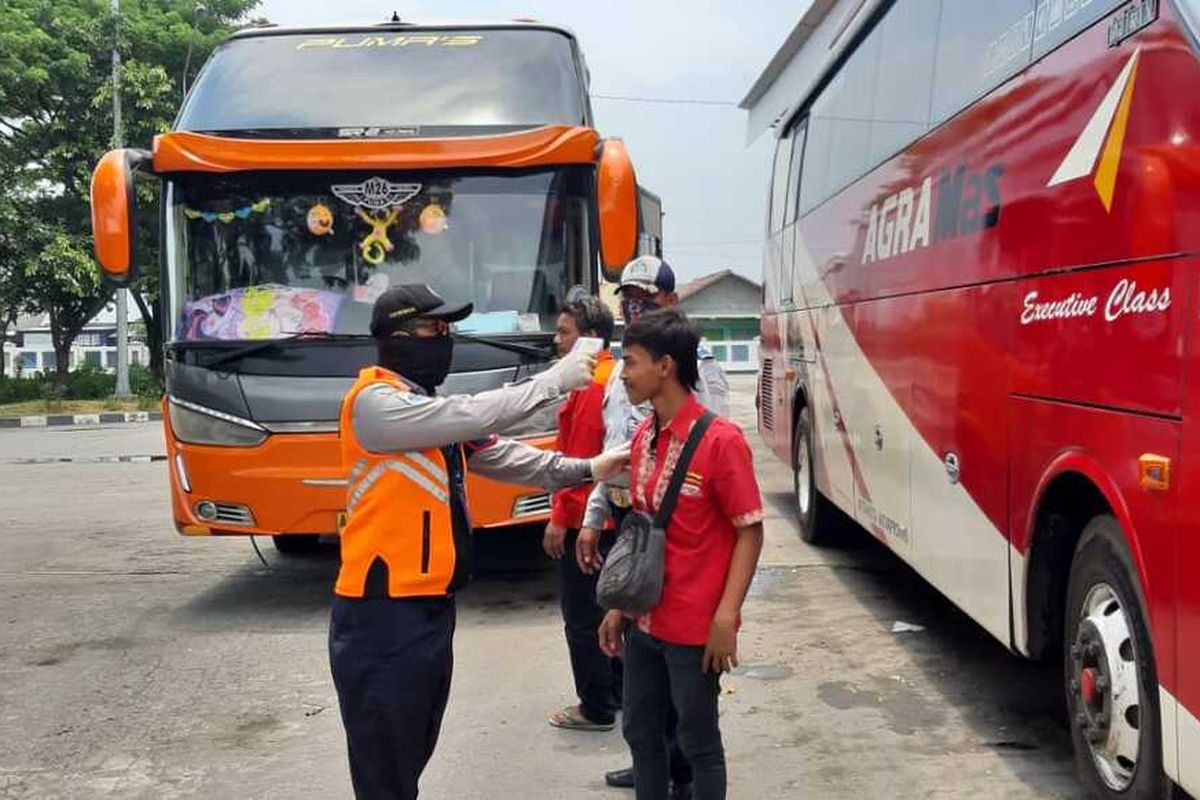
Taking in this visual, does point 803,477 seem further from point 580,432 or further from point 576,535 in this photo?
point 580,432

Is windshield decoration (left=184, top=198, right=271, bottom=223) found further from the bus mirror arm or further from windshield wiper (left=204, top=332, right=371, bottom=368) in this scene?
the bus mirror arm

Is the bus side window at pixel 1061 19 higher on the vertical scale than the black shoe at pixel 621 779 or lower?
higher

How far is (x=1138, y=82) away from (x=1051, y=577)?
1.76 metres

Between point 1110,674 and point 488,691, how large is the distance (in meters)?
2.81

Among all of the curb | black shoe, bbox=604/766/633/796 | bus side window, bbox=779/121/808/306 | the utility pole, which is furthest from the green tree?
black shoe, bbox=604/766/633/796

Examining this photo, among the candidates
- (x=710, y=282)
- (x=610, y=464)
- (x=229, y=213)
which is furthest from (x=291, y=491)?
(x=710, y=282)

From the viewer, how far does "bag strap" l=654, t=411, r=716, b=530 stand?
3295mm

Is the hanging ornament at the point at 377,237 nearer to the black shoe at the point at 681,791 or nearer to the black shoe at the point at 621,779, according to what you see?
the black shoe at the point at 621,779

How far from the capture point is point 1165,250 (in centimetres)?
328

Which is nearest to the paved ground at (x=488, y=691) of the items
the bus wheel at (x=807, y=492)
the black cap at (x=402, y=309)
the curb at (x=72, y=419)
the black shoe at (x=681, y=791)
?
the bus wheel at (x=807, y=492)

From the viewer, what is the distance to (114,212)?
682 centimetres

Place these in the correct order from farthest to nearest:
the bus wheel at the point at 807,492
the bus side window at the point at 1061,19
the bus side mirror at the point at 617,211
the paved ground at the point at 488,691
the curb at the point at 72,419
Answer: the curb at the point at 72,419 < the bus wheel at the point at 807,492 < the bus side mirror at the point at 617,211 < the paved ground at the point at 488,691 < the bus side window at the point at 1061,19

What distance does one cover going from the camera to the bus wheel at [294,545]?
369 inches

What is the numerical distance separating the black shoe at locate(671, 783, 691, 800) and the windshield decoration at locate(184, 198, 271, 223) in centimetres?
451
